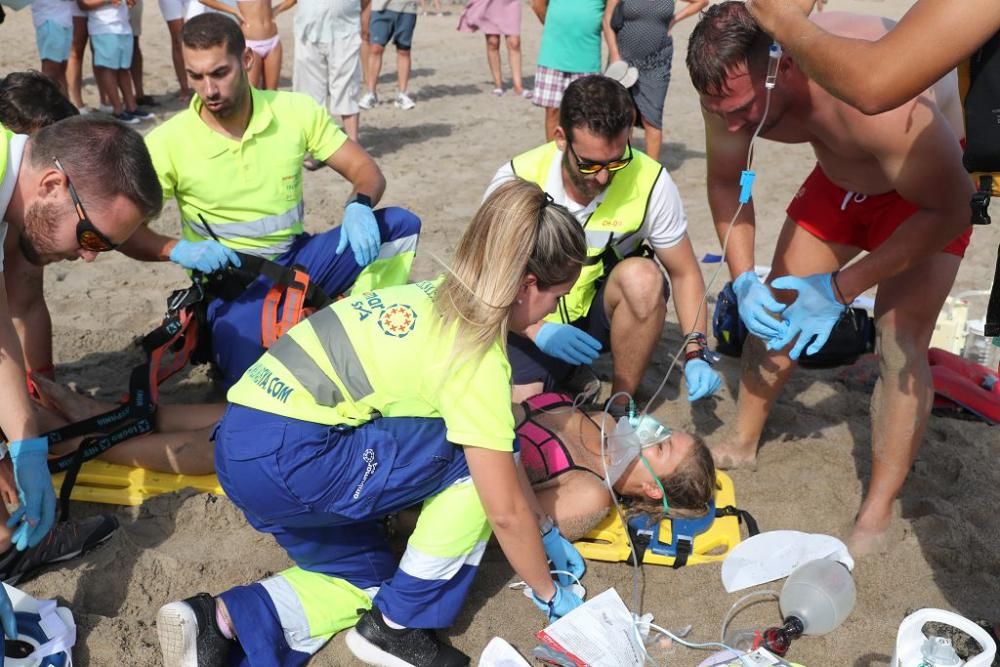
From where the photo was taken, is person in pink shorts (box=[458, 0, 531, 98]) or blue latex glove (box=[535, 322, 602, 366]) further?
person in pink shorts (box=[458, 0, 531, 98])

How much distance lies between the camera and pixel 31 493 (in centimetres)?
235

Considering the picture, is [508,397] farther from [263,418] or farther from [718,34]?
[718,34]

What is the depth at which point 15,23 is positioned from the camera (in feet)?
35.4

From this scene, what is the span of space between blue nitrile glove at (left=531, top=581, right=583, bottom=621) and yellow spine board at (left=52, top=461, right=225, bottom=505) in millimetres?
1244

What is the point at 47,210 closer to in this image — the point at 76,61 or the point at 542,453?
the point at 542,453

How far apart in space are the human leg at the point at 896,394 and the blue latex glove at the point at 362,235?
1894mm

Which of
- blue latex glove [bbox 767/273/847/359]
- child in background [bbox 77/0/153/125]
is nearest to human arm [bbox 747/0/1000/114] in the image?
blue latex glove [bbox 767/273/847/359]

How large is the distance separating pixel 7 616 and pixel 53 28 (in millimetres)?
5942

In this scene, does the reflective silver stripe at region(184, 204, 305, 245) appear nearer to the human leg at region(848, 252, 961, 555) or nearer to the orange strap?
the orange strap

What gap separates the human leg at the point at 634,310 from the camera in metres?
3.49

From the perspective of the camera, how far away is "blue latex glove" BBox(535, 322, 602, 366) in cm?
338

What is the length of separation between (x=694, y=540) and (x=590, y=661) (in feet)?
2.48

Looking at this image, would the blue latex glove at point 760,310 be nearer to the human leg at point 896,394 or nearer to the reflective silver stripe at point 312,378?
the human leg at point 896,394

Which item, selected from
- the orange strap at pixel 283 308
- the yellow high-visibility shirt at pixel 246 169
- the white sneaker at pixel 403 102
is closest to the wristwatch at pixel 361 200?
the yellow high-visibility shirt at pixel 246 169
